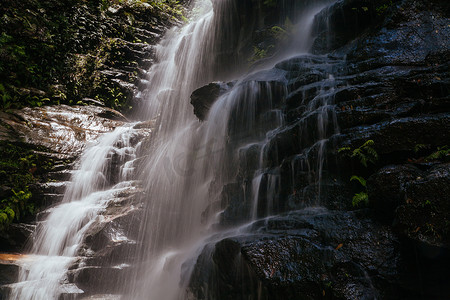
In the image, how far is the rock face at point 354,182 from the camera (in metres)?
3.01

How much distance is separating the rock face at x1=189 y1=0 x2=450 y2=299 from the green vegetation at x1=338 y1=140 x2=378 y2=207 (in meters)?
0.02

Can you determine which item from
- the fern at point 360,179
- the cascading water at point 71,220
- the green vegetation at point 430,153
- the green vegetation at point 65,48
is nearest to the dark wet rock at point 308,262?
the fern at point 360,179

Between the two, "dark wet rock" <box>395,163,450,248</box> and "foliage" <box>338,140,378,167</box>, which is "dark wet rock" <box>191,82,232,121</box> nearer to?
"foliage" <box>338,140,378,167</box>

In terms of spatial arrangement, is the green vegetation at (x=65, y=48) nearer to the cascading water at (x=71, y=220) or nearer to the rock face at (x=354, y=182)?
the cascading water at (x=71, y=220)

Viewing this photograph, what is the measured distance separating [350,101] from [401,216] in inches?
105

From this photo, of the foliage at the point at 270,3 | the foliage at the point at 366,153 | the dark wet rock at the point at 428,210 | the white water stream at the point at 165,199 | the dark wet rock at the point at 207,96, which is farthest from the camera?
the foliage at the point at 270,3

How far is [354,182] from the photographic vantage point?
4316 millimetres

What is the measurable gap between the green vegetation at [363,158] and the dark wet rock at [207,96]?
5.06 meters

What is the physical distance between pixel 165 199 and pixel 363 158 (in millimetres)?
5663

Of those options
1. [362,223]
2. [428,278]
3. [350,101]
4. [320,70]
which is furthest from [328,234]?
[320,70]

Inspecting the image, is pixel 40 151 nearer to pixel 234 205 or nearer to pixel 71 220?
pixel 71 220

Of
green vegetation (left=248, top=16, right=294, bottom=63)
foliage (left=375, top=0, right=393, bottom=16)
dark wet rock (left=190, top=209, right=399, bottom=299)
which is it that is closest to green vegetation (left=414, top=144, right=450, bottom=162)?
dark wet rock (left=190, top=209, right=399, bottom=299)

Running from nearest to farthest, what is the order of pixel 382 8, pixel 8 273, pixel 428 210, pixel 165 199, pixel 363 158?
pixel 428 210
pixel 363 158
pixel 8 273
pixel 382 8
pixel 165 199

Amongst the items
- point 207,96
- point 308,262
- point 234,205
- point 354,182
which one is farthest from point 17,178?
point 354,182
